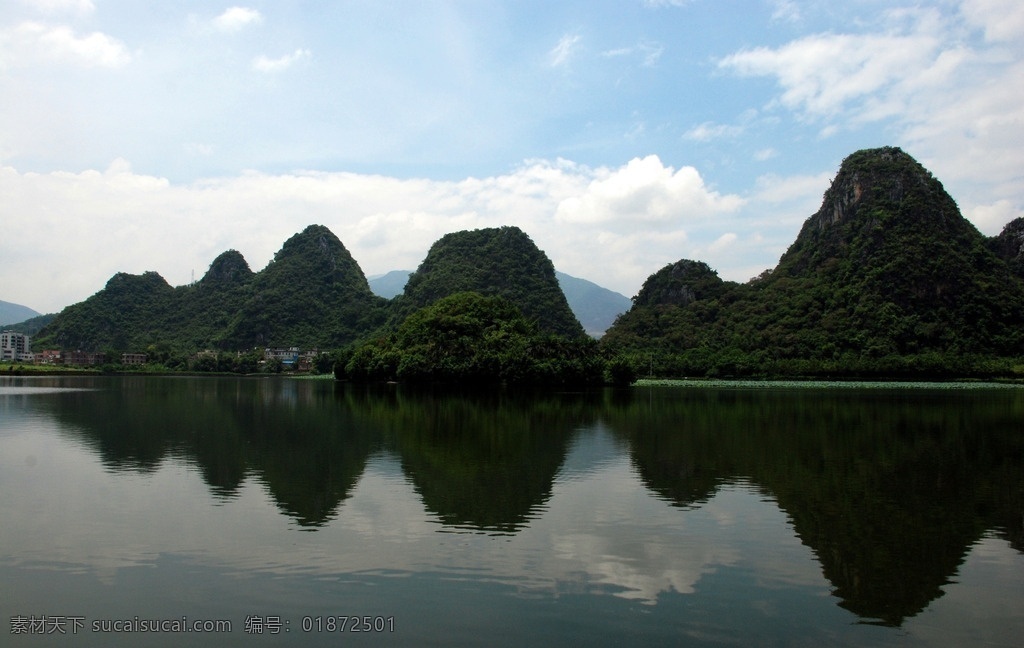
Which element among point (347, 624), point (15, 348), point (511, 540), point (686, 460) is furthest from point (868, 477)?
point (15, 348)

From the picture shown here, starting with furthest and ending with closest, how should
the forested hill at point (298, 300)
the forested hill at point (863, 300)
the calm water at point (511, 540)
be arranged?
1. the forested hill at point (298, 300)
2. the forested hill at point (863, 300)
3. the calm water at point (511, 540)

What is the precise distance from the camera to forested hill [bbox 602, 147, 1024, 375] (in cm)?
Answer: 7306

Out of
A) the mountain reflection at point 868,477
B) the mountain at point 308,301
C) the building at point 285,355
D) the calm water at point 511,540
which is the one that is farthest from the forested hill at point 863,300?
the calm water at point 511,540

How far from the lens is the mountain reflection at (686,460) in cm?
1056

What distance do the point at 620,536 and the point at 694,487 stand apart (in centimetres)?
435

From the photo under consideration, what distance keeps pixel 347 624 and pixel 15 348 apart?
453 feet

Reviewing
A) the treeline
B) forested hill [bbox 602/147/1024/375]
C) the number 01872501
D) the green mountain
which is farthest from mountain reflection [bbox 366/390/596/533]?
the green mountain

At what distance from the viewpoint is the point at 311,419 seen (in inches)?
1111

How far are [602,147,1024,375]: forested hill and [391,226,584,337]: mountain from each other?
16077 mm

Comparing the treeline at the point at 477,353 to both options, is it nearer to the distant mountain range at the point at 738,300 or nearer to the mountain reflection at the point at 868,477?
the distant mountain range at the point at 738,300

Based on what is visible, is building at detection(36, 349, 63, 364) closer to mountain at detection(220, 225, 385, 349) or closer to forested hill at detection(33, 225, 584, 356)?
forested hill at detection(33, 225, 584, 356)

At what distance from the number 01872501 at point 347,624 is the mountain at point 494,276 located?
103008mm

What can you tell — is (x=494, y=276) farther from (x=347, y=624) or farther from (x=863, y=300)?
Result: (x=347, y=624)

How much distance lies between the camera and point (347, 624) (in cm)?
717
